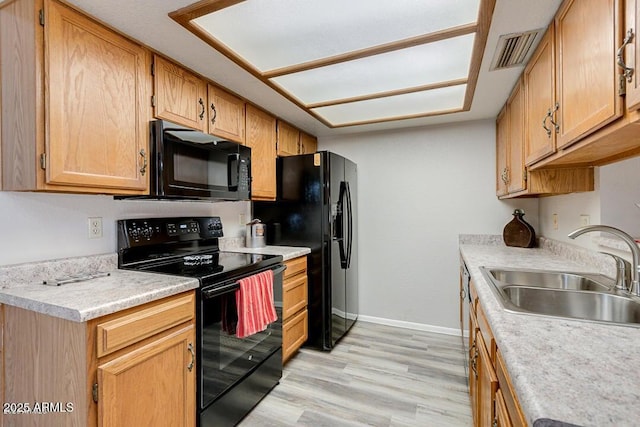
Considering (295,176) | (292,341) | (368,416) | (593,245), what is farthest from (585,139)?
(292,341)

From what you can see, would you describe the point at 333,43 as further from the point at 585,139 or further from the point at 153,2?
the point at 585,139

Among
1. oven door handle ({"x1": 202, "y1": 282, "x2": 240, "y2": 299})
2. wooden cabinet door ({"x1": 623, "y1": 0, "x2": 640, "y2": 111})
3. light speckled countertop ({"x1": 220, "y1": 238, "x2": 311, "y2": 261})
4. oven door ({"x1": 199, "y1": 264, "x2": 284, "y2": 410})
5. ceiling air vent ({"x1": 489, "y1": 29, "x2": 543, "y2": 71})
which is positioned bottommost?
oven door ({"x1": 199, "y1": 264, "x2": 284, "y2": 410})

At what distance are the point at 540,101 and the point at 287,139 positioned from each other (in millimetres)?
2065

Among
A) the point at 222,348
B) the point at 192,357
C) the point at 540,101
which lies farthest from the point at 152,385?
the point at 540,101

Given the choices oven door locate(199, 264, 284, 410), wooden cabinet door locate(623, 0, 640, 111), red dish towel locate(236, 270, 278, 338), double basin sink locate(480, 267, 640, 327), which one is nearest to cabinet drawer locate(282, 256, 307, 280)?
red dish towel locate(236, 270, 278, 338)

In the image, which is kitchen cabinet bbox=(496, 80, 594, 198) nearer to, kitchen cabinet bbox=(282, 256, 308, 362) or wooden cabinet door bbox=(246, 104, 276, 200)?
kitchen cabinet bbox=(282, 256, 308, 362)

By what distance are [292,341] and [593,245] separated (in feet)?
6.82

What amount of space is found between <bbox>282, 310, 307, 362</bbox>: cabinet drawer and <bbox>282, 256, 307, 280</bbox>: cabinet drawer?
36 cm

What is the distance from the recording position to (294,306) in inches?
97.2

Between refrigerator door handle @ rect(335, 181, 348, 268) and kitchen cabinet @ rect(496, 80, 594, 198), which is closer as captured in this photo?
kitchen cabinet @ rect(496, 80, 594, 198)

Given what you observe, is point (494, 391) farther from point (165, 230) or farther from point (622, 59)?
point (165, 230)

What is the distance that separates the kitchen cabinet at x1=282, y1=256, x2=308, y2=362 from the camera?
2340 millimetres

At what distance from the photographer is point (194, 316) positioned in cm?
151

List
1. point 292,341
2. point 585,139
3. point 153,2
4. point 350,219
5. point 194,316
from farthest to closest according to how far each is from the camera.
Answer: point 350,219, point 292,341, point 194,316, point 153,2, point 585,139
